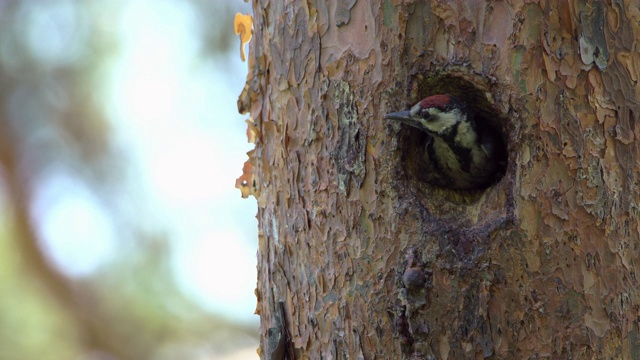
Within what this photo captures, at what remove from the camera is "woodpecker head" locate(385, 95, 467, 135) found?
6.61 ft

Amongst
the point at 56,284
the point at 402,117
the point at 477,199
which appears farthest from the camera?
the point at 56,284

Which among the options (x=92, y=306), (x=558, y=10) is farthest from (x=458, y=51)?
(x=92, y=306)

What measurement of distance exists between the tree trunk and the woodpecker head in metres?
0.04

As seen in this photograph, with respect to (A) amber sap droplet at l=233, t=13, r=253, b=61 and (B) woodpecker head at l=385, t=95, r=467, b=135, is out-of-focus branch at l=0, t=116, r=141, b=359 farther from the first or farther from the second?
(B) woodpecker head at l=385, t=95, r=467, b=135

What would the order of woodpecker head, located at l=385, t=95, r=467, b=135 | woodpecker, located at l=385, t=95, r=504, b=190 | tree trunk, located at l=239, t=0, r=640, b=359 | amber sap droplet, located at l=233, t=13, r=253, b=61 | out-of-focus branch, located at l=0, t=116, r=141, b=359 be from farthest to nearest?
out-of-focus branch, located at l=0, t=116, r=141, b=359 < amber sap droplet, located at l=233, t=13, r=253, b=61 < woodpecker, located at l=385, t=95, r=504, b=190 < woodpecker head, located at l=385, t=95, r=467, b=135 < tree trunk, located at l=239, t=0, r=640, b=359

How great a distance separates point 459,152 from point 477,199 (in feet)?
1.32

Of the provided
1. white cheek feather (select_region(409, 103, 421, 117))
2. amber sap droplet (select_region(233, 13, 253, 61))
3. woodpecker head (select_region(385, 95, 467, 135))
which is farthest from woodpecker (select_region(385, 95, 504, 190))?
amber sap droplet (select_region(233, 13, 253, 61))

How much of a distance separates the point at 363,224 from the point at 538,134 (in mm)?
513

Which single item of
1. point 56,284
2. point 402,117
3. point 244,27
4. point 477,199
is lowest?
point 477,199

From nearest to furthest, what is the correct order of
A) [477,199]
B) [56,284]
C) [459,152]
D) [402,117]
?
[402,117] → [477,199] → [459,152] → [56,284]

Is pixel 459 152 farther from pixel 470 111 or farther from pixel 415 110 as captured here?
pixel 415 110

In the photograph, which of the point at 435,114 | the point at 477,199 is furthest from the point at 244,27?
the point at 477,199

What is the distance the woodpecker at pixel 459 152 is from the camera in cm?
231

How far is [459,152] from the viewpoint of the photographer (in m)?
2.51
